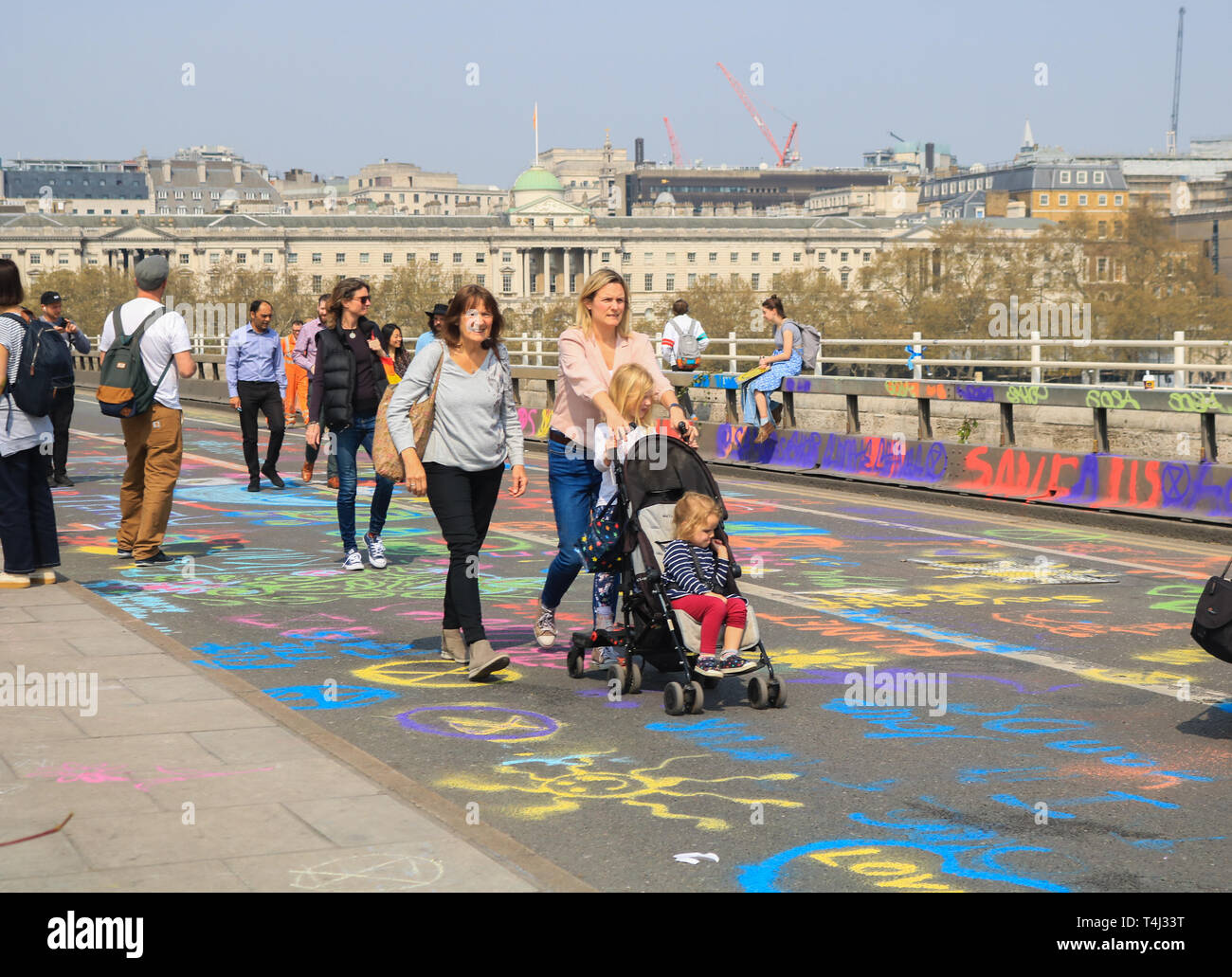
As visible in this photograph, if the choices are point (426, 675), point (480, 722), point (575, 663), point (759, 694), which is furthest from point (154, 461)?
point (759, 694)

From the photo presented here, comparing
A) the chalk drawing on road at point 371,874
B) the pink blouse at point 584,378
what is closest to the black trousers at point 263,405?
the pink blouse at point 584,378

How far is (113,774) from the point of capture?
592 cm

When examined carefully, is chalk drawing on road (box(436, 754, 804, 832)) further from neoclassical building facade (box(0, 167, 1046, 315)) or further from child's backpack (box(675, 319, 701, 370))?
neoclassical building facade (box(0, 167, 1046, 315))

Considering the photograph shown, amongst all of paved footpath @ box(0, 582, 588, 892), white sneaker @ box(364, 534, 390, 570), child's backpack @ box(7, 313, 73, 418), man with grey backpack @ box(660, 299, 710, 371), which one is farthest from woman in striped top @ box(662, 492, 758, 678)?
man with grey backpack @ box(660, 299, 710, 371)

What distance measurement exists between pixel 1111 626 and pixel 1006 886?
459 cm

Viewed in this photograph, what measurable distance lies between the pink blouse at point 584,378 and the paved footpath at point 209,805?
195cm

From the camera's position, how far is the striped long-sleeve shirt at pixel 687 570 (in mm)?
7387

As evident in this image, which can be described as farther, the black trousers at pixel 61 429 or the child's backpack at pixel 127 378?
the black trousers at pixel 61 429

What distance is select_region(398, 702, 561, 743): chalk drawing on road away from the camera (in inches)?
268

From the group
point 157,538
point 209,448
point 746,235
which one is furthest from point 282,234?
point 157,538

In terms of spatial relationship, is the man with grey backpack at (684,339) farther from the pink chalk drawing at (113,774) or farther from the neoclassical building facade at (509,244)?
the neoclassical building facade at (509,244)

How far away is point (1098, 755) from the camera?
6418 millimetres

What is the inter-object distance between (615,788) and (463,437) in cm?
249

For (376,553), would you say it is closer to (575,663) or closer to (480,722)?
(575,663)
